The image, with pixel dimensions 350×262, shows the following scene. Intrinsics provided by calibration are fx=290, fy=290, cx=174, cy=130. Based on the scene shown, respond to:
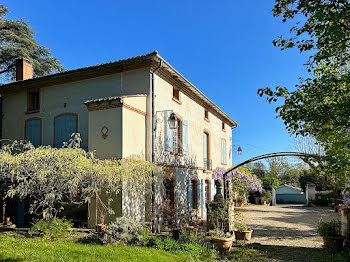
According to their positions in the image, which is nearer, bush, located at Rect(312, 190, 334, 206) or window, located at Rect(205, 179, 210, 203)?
window, located at Rect(205, 179, 210, 203)

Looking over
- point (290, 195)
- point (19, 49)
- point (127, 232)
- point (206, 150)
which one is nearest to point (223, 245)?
point (127, 232)

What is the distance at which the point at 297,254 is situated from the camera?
7289 millimetres

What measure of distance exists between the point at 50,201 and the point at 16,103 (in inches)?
290

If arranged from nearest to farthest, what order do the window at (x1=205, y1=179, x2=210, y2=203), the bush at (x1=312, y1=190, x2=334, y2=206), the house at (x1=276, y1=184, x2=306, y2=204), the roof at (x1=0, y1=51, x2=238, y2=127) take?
the roof at (x1=0, y1=51, x2=238, y2=127), the window at (x1=205, y1=179, x2=210, y2=203), the bush at (x1=312, y1=190, x2=334, y2=206), the house at (x1=276, y1=184, x2=306, y2=204)

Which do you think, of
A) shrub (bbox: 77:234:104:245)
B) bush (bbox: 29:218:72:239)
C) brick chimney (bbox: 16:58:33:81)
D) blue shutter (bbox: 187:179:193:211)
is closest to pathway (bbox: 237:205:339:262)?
blue shutter (bbox: 187:179:193:211)

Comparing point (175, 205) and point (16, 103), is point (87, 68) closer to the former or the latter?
point (16, 103)

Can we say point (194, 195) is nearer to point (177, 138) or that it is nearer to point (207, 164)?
point (207, 164)

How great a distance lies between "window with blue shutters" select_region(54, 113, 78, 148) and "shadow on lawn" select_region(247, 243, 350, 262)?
7855 mm

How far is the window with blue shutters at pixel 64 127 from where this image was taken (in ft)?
38.1

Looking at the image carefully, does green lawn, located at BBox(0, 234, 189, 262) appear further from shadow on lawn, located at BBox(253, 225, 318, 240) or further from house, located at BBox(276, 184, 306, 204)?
house, located at BBox(276, 184, 306, 204)

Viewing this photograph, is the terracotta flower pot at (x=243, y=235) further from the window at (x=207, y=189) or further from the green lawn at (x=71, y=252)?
the window at (x=207, y=189)

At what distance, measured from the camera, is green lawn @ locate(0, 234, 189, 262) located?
5891 mm

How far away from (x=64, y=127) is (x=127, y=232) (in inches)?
236

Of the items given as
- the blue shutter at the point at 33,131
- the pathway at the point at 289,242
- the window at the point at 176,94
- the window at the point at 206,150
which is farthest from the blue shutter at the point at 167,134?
the blue shutter at the point at 33,131
